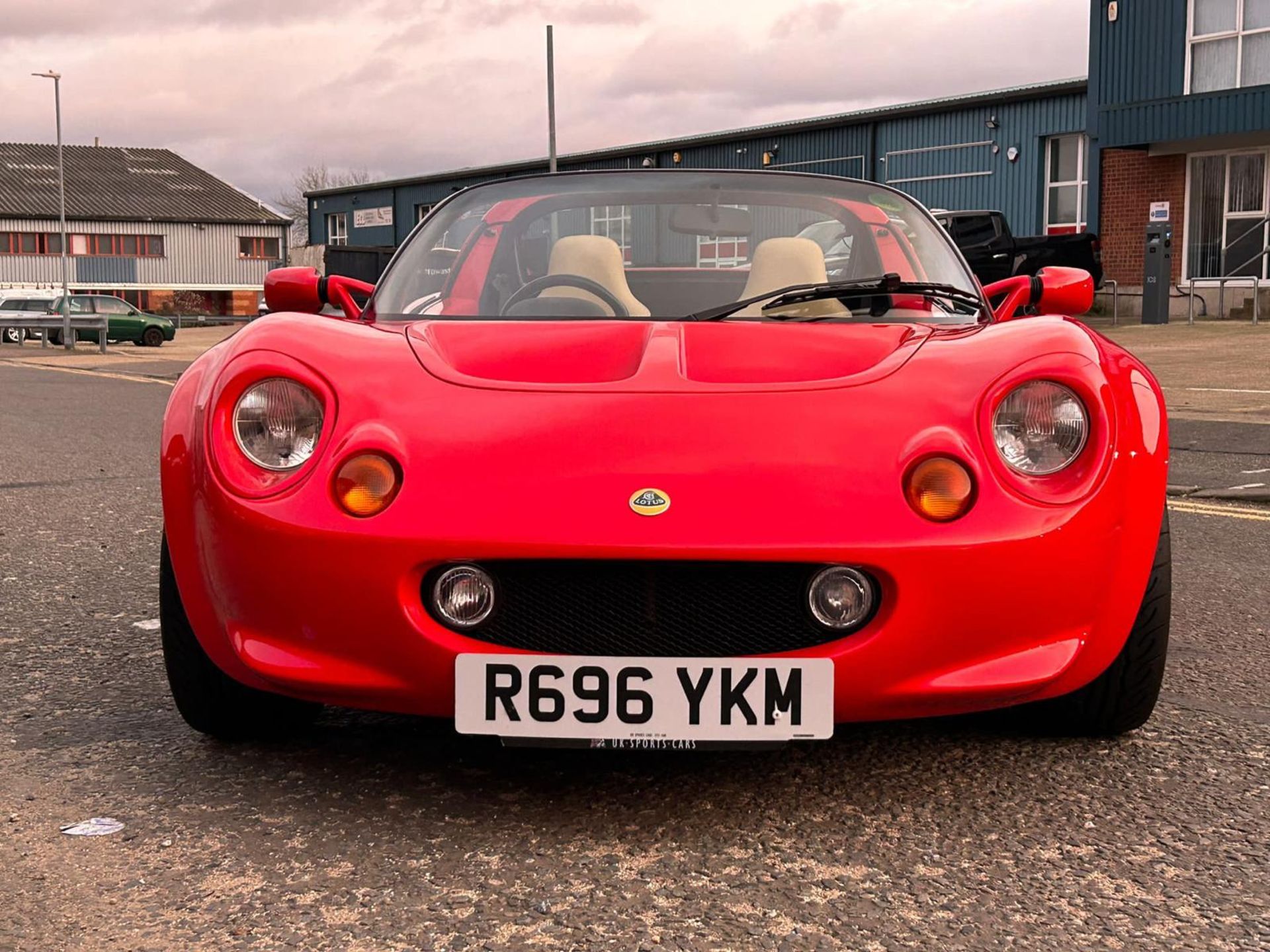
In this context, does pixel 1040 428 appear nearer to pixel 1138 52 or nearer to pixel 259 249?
pixel 1138 52

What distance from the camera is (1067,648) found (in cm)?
252

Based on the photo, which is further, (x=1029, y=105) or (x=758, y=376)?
(x=1029, y=105)

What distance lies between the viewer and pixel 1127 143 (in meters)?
24.5

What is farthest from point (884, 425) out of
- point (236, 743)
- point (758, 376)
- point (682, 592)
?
point (236, 743)

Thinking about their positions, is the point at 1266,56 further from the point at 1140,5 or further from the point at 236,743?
the point at 236,743

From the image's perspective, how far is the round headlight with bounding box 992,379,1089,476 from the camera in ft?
8.38

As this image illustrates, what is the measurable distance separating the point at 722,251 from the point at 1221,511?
10.4ft

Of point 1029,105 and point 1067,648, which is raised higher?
point 1029,105

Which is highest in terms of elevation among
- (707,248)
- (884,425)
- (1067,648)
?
(707,248)

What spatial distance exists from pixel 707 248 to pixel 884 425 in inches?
64.7

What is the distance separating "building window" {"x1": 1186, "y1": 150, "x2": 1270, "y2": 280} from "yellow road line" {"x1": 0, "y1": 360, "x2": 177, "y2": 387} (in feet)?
53.4

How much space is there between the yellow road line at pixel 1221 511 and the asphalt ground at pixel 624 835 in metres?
2.66

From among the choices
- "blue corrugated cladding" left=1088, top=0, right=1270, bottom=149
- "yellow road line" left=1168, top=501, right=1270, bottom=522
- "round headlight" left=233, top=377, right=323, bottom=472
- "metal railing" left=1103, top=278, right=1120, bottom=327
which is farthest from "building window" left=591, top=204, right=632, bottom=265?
"blue corrugated cladding" left=1088, top=0, right=1270, bottom=149

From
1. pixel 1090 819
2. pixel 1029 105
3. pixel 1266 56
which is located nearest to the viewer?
pixel 1090 819
